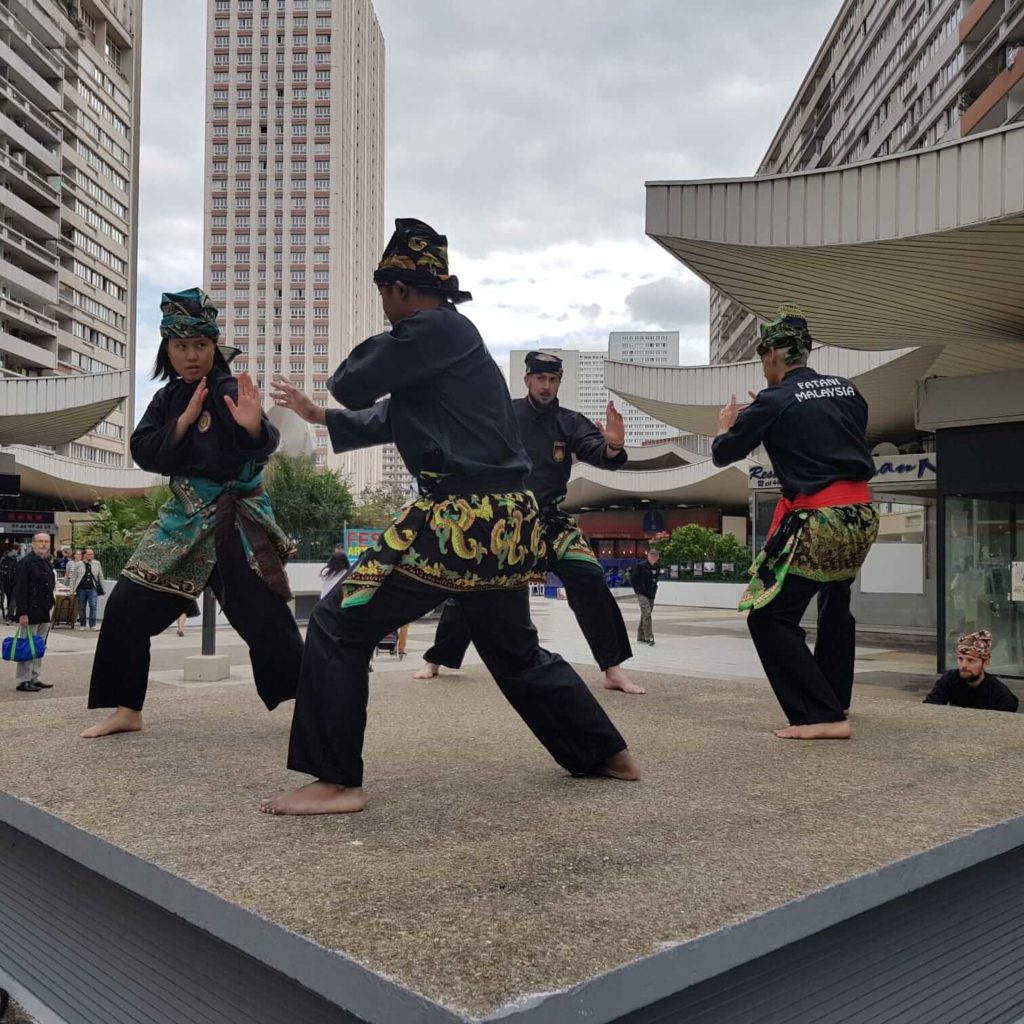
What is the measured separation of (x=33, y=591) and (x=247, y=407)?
281 inches

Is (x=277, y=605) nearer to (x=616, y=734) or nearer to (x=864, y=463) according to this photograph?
(x=616, y=734)

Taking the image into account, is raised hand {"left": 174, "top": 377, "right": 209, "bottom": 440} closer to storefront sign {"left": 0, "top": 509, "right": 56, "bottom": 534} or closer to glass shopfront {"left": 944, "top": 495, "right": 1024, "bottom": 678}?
glass shopfront {"left": 944, "top": 495, "right": 1024, "bottom": 678}

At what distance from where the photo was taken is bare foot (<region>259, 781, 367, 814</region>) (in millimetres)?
2533

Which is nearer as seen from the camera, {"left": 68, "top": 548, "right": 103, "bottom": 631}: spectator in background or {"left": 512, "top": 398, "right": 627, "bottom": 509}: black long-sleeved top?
{"left": 512, "top": 398, "right": 627, "bottom": 509}: black long-sleeved top

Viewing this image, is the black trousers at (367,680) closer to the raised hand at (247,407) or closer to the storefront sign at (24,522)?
the raised hand at (247,407)

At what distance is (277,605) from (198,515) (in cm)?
44

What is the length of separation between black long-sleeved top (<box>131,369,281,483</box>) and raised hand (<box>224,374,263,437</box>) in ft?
0.29

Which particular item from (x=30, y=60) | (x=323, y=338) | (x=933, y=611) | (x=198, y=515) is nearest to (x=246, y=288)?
(x=323, y=338)

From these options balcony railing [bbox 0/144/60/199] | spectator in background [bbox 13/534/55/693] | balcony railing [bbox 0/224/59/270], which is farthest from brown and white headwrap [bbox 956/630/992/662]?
balcony railing [bbox 0/144/60/199]

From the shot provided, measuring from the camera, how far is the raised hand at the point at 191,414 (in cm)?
362

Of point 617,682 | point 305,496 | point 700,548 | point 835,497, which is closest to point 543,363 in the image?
point 617,682

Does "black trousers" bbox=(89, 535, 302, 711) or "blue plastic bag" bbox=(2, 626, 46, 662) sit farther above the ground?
"black trousers" bbox=(89, 535, 302, 711)

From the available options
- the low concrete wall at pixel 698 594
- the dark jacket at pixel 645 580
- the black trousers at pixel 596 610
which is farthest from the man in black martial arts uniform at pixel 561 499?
the low concrete wall at pixel 698 594

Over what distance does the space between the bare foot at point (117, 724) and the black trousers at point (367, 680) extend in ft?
4.70
